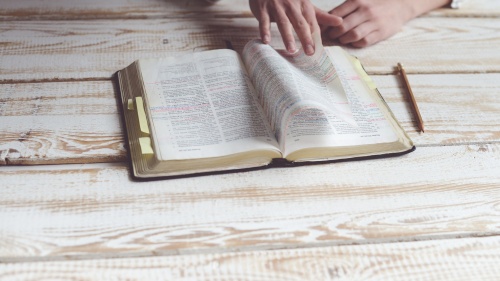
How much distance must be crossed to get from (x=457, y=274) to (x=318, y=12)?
0.59 meters

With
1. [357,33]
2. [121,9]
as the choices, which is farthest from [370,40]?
[121,9]

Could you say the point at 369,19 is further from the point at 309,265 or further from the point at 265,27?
the point at 309,265

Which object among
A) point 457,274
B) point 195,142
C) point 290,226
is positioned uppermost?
point 195,142

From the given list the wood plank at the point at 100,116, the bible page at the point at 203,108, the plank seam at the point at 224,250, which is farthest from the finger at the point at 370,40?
the plank seam at the point at 224,250

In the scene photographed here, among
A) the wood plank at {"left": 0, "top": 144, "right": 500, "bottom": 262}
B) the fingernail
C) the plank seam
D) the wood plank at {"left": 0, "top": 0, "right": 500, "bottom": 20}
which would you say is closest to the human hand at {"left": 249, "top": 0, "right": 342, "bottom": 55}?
the fingernail

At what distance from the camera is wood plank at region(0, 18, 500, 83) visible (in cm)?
102

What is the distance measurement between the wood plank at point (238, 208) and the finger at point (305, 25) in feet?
0.79

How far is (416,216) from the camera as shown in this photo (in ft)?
2.59

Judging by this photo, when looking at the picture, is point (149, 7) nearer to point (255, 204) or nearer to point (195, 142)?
point (195, 142)

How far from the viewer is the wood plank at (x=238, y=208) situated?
0.72m

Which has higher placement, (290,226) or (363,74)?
(363,74)

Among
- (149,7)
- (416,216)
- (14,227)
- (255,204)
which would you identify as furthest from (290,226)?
(149,7)

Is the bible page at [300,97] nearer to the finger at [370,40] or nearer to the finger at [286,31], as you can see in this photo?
the finger at [286,31]

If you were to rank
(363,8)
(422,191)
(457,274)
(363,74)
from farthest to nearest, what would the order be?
1. (363,8)
2. (363,74)
3. (422,191)
4. (457,274)
